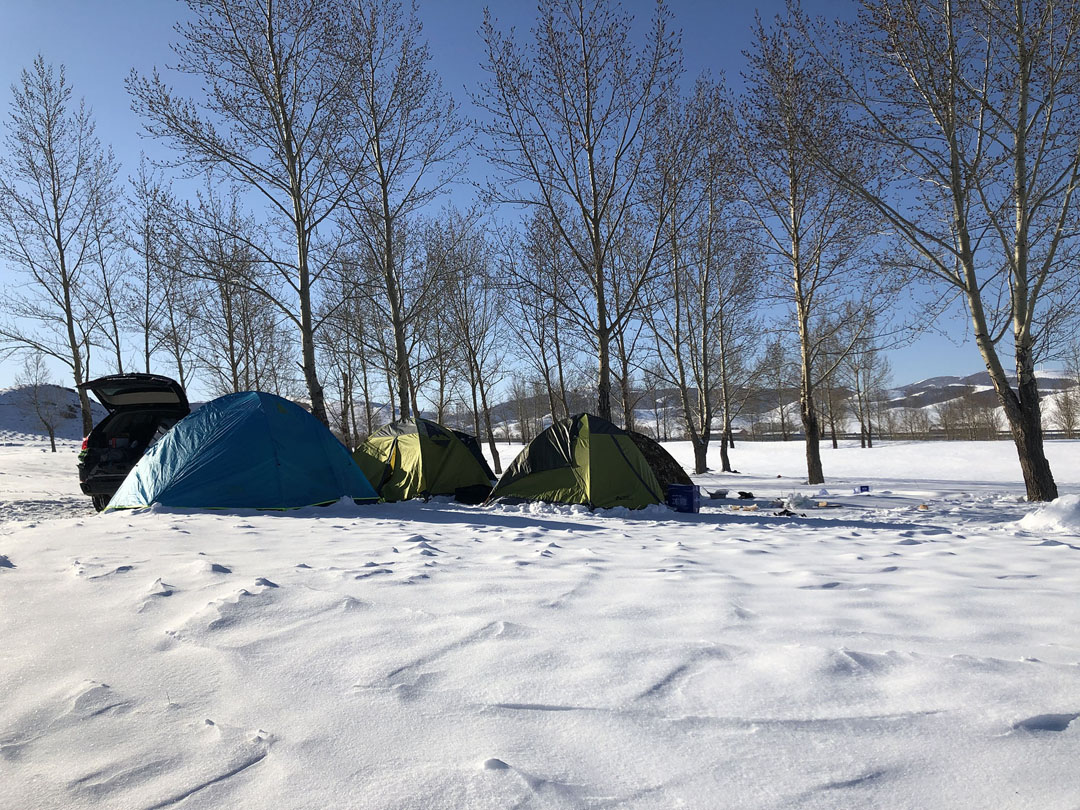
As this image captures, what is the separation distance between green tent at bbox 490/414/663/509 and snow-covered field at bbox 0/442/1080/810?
3534 millimetres

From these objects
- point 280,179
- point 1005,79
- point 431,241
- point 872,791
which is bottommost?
point 872,791

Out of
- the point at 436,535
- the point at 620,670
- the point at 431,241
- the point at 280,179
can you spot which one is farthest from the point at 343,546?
the point at 431,241

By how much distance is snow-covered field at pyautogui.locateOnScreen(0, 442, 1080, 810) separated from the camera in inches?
53.5

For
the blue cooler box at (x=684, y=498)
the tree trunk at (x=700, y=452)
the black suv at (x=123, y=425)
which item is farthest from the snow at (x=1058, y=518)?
the tree trunk at (x=700, y=452)

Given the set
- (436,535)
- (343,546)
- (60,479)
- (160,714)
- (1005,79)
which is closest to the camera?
(160,714)

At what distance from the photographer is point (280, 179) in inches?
428

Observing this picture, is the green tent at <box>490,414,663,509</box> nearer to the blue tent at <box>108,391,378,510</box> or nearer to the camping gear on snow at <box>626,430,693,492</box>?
the camping gear on snow at <box>626,430,693,492</box>

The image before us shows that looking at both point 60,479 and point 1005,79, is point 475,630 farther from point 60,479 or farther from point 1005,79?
point 60,479

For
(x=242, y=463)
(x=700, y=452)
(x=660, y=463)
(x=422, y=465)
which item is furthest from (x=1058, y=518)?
(x=700, y=452)

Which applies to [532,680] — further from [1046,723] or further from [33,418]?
[33,418]

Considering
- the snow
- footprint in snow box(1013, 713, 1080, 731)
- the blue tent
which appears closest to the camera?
footprint in snow box(1013, 713, 1080, 731)

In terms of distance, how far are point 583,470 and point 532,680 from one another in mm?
5774

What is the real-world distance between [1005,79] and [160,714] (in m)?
11.3

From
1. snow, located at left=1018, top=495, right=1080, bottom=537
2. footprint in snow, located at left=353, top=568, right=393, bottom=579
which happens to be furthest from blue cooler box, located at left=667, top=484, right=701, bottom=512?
footprint in snow, located at left=353, top=568, right=393, bottom=579
